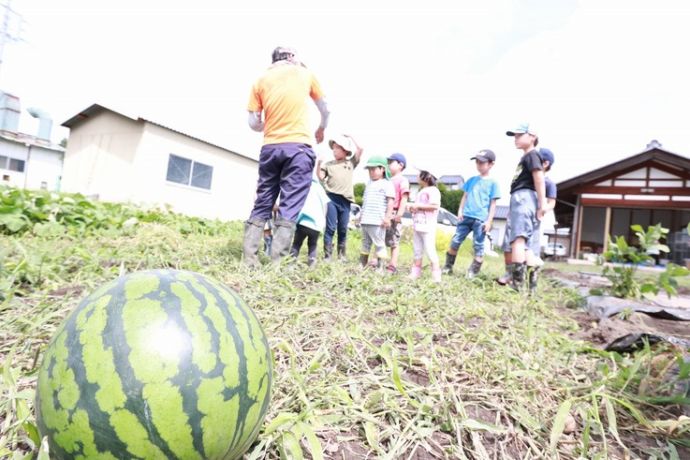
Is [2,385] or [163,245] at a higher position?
[163,245]

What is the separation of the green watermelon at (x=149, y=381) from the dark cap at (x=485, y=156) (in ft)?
15.9

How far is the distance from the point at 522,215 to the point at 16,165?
99.2 ft

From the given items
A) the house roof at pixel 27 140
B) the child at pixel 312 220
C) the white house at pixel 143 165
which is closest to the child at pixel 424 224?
the child at pixel 312 220

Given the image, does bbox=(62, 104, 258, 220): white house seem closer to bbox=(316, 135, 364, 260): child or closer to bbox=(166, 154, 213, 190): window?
bbox=(166, 154, 213, 190): window

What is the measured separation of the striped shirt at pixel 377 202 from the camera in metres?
4.89

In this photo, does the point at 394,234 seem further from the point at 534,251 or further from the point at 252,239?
the point at 252,239

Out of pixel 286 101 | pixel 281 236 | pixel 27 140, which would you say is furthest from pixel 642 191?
pixel 27 140

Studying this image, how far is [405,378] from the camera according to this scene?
1.68m

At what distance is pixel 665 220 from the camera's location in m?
16.6

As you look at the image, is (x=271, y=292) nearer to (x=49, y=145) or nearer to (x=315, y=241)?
(x=315, y=241)

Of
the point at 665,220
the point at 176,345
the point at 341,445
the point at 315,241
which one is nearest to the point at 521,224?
the point at 315,241

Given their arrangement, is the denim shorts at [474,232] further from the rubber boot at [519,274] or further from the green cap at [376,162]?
the green cap at [376,162]

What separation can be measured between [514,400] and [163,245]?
390 cm

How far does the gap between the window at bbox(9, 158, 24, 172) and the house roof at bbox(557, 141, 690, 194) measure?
30.8 metres
